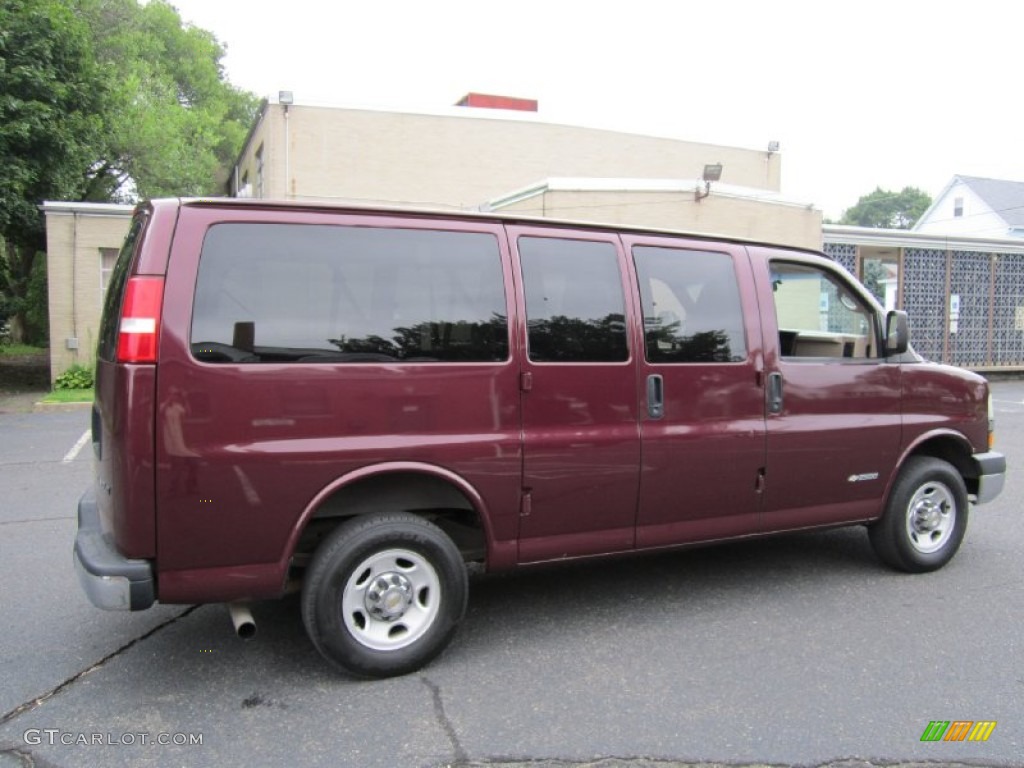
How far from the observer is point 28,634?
3.95m

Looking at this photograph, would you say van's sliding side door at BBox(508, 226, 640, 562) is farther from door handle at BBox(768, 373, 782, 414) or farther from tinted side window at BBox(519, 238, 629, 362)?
door handle at BBox(768, 373, 782, 414)

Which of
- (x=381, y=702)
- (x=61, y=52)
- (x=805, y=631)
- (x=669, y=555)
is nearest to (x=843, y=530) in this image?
(x=669, y=555)

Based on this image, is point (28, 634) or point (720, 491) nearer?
point (28, 634)

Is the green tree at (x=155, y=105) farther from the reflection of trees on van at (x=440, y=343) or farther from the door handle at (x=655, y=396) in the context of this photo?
the door handle at (x=655, y=396)

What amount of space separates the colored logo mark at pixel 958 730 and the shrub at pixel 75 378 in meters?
16.2

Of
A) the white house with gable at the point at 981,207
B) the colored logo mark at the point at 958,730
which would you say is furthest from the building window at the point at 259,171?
the white house with gable at the point at 981,207

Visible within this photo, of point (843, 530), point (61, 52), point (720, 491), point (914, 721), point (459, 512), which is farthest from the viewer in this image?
point (61, 52)

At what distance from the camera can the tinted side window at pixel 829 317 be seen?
15.7 feet

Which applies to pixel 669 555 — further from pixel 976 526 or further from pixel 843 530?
pixel 976 526

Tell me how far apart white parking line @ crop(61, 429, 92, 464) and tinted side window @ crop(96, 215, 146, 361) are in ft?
17.9

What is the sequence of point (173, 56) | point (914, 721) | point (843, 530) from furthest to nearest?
point (173, 56)
point (843, 530)
point (914, 721)

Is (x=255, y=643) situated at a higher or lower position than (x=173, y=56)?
lower

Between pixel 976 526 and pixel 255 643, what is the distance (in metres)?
5.33

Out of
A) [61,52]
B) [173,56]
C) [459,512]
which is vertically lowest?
[459,512]
